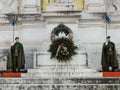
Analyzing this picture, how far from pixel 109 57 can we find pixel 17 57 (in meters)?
3.82

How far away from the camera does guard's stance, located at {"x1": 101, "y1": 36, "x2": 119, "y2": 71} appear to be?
54.6 ft

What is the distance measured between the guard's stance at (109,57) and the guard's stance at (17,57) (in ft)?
11.2

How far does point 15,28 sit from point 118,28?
4.88 metres

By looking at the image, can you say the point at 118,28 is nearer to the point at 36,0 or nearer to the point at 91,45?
the point at 91,45

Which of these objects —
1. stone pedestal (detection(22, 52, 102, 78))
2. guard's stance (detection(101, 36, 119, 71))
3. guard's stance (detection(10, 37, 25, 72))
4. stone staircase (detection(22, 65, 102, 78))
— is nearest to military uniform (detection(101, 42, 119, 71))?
guard's stance (detection(101, 36, 119, 71))

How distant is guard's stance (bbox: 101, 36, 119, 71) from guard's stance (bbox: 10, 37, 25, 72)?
3.40m

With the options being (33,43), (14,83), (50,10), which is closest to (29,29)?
(33,43)

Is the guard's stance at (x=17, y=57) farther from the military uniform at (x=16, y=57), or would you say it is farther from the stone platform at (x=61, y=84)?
the stone platform at (x=61, y=84)

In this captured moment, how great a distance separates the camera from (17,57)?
664 inches

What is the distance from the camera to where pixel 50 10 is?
17562mm

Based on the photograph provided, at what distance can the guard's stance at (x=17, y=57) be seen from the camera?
16.8m

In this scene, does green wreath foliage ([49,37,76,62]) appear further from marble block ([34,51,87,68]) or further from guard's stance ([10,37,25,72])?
guard's stance ([10,37,25,72])

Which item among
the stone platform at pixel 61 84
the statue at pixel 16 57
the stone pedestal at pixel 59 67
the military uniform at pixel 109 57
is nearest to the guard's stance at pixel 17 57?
the statue at pixel 16 57

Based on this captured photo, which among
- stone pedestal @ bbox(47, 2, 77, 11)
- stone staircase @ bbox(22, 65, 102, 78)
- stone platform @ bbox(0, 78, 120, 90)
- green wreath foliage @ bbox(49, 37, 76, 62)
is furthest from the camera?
stone pedestal @ bbox(47, 2, 77, 11)
